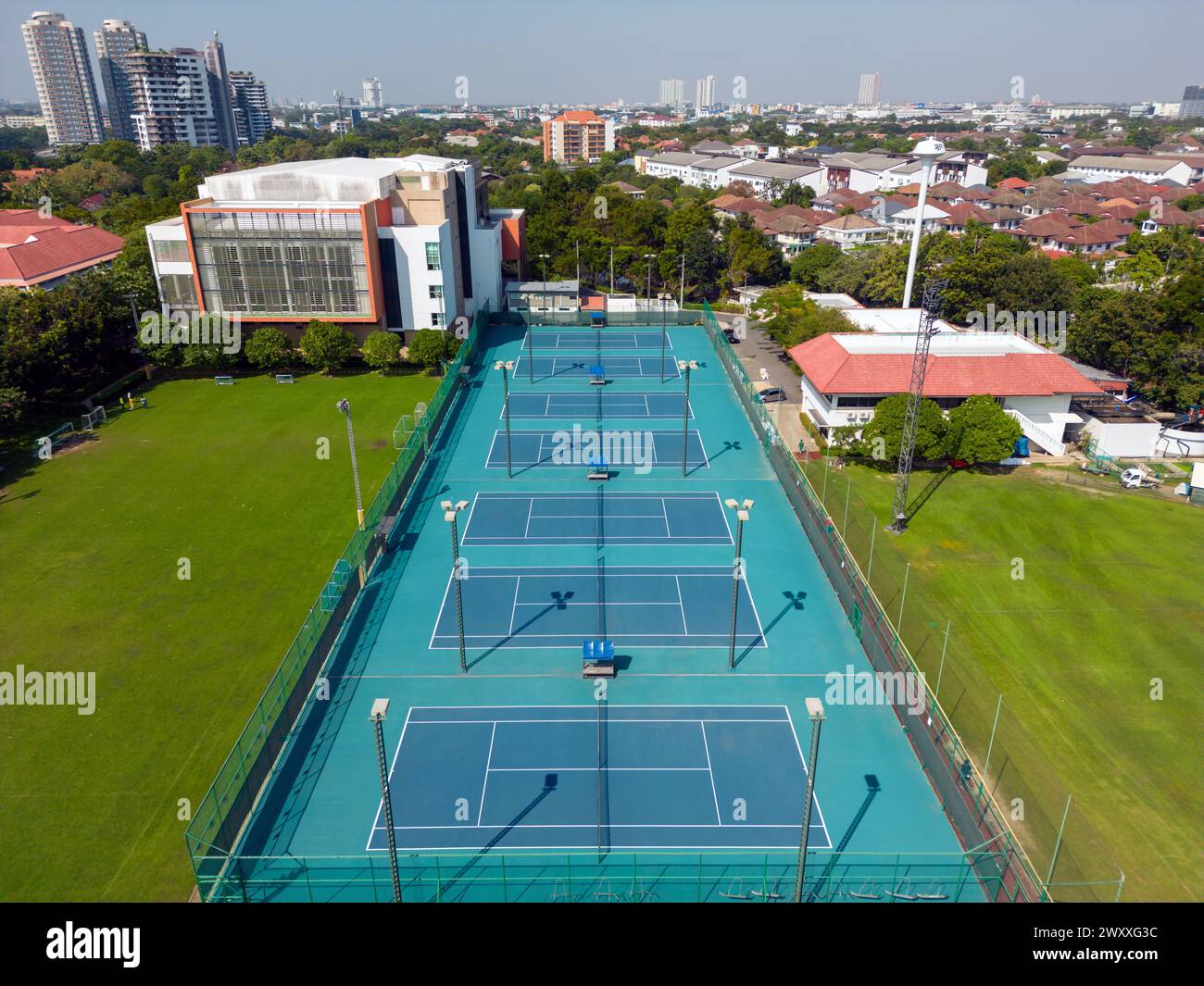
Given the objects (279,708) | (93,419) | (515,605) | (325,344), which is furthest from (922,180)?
(93,419)

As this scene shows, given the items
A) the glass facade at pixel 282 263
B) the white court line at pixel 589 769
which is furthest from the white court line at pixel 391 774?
the glass facade at pixel 282 263

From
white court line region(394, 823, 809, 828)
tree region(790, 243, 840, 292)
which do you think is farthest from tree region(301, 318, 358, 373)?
tree region(790, 243, 840, 292)

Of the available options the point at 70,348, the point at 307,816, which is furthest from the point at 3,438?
the point at 307,816

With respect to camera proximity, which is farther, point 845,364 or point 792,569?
point 845,364

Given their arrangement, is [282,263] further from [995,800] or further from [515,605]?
[995,800]

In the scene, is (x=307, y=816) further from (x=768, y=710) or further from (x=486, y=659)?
(x=768, y=710)

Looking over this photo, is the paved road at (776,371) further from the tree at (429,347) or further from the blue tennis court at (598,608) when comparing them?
the tree at (429,347)
